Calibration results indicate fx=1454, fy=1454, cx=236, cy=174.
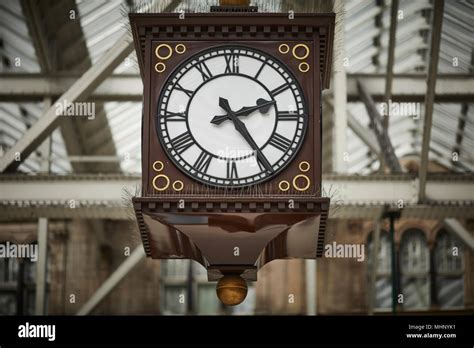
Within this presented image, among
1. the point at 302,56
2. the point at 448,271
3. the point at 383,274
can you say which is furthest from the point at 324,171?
the point at 302,56

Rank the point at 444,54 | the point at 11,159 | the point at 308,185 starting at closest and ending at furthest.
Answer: the point at 308,185, the point at 11,159, the point at 444,54

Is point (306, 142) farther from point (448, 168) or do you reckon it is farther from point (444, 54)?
point (448, 168)

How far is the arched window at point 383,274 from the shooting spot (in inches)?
1227

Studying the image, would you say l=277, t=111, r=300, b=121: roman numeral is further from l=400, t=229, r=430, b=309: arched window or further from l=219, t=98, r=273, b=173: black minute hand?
l=400, t=229, r=430, b=309: arched window

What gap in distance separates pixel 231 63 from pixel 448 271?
25.3 m

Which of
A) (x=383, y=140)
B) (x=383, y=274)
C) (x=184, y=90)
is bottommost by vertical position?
(x=184, y=90)

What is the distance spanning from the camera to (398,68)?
26.4m

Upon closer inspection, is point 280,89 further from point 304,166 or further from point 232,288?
point 232,288

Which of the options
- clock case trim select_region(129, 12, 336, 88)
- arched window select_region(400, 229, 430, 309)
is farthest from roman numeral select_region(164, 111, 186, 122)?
arched window select_region(400, 229, 430, 309)

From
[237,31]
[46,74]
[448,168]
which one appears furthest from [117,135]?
[237,31]

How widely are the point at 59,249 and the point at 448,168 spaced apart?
8237 millimetres

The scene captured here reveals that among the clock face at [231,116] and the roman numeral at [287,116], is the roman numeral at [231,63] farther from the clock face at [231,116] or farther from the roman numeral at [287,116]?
the roman numeral at [287,116]

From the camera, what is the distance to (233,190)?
22.1 ft

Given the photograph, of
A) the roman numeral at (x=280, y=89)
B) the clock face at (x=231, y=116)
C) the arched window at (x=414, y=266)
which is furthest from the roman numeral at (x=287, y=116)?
the arched window at (x=414, y=266)
